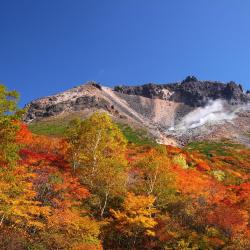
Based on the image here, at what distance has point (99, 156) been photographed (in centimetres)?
5062

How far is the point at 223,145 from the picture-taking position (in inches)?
6368

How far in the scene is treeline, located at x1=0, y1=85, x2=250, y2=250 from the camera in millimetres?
33000

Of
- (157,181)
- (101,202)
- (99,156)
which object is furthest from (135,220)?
(99,156)

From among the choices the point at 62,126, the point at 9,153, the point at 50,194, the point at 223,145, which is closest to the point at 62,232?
the point at 50,194

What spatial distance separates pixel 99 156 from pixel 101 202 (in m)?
6.86

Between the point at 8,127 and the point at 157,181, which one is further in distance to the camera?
the point at 157,181

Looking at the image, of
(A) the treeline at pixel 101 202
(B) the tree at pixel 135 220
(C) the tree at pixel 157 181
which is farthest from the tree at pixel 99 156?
(B) the tree at pixel 135 220

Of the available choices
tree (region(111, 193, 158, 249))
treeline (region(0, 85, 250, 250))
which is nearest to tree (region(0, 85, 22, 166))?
treeline (region(0, 85, 250, 250))

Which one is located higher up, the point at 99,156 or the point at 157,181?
the point at 99,156

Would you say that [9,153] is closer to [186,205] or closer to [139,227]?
[139,227]

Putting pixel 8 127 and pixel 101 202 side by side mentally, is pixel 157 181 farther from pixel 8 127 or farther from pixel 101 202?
pixel 8 127

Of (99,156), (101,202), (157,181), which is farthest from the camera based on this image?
(99,156)

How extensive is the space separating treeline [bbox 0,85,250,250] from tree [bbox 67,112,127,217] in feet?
0.38

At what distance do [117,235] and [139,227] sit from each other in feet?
8.73
